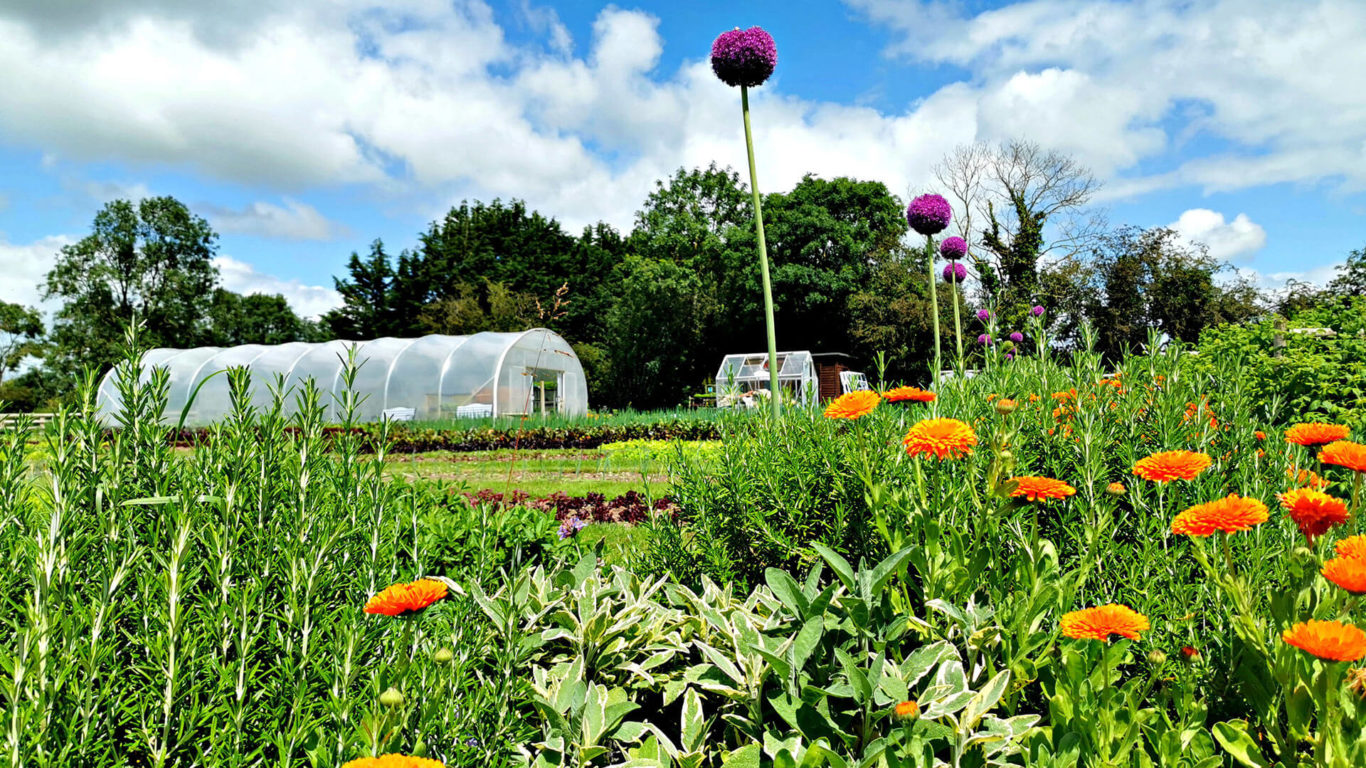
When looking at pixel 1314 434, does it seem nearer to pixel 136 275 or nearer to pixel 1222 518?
pixel 1222 518

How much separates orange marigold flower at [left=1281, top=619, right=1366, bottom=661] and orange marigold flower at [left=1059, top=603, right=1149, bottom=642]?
7.6 inches

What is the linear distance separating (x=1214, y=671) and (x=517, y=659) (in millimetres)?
1506

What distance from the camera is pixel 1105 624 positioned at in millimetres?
1211

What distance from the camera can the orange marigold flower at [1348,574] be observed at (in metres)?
1.11

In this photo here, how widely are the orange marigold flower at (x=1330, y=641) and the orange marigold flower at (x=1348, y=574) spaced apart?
64mm

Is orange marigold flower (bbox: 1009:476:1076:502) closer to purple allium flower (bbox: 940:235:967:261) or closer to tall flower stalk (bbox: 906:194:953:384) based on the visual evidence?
tall flower stalk (bbox: 906:194:953:384)

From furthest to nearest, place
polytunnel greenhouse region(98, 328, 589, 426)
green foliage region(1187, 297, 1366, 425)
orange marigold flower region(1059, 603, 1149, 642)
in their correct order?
polytunnel greenhouse region(98, 328, 589, 426), green foliage region(1187, 297, 1366, 425), orange marigold flower region(1059, 603, 1149, 642)

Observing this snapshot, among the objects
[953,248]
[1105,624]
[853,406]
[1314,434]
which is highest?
[953,248]

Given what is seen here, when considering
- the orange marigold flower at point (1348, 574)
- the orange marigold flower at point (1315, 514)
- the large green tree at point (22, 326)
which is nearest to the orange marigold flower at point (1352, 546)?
the orange marigold flower at point (1315, 514)

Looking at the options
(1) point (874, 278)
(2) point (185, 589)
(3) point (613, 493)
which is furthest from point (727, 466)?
(1) point (874, 278)

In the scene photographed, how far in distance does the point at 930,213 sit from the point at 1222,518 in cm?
386

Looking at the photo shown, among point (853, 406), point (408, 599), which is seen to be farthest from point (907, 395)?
point (408, 599)

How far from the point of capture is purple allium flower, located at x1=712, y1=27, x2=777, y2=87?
4406 mm

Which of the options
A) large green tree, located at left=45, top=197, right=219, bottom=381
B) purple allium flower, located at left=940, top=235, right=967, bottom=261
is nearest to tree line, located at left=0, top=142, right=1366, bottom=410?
large green tree, located at left=45, top=197, right=219, bottom=381
